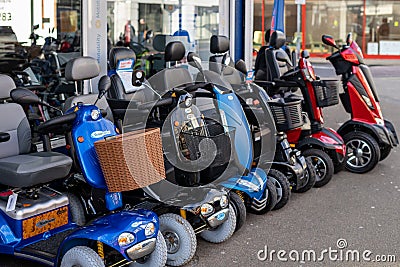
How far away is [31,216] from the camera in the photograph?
4.06 meters

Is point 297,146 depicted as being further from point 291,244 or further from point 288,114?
point 291,244

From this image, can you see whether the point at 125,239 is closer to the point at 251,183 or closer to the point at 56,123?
the point at 56,123

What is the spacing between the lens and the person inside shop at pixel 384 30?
2103 centimetres

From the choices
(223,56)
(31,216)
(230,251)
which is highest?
(223,56)

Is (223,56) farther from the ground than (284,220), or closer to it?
farther from the ground

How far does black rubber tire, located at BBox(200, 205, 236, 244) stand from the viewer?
4547mm

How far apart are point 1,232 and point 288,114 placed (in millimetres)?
2698

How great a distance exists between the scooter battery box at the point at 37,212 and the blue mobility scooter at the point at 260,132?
5.67 feet

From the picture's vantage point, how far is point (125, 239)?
3.59 m

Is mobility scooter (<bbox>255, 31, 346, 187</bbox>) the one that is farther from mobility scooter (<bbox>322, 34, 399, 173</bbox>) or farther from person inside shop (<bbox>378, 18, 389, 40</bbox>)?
person inside shop (<bbox>378, 18, 389, 40</bbox>)

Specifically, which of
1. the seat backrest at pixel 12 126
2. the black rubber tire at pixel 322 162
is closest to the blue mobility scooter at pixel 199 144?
the seat backrest at pixel 12 126

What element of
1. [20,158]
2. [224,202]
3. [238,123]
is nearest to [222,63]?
[238,123]

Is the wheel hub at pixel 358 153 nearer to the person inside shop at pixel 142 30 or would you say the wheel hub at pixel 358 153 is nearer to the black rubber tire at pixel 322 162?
the black rubber tire at pixel 322 162

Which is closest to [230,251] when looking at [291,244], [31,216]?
[291,244]
